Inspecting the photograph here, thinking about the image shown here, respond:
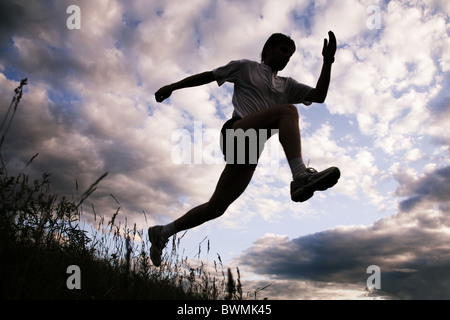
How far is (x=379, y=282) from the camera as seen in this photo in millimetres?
2713

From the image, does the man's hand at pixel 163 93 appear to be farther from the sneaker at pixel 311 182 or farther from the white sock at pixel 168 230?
the sneaker at pixel 311 182

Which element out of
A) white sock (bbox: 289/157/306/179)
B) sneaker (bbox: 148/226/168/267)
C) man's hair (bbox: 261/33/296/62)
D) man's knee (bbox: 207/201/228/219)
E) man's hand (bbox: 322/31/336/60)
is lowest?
sneaker (bbox: 148/226/168/267)

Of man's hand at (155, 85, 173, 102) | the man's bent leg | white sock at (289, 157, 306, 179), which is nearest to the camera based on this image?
white sock at (289, 157, 306, 179)

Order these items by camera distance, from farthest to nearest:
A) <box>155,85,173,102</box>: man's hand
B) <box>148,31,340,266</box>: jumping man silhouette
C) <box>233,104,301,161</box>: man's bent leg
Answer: <box>155,85,173,102</box>: man's hand < <box>148,31,340,266</box>: jumping man silhouette < <box>233,104,301,161</box>: man's bent leg

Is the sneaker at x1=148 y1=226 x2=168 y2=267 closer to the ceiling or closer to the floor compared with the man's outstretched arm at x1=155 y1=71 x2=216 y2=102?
closer to the floor

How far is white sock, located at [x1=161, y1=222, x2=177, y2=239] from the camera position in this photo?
425 centimetres

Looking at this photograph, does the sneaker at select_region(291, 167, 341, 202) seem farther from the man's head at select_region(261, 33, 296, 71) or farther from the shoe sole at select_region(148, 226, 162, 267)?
the shoe sole at select_region(148, 226, 162, 267)

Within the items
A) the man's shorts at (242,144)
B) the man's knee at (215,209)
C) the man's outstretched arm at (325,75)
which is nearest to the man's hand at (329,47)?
the man's outstretched arm at (325,75)

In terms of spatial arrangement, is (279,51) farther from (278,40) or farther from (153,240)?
(153,240)

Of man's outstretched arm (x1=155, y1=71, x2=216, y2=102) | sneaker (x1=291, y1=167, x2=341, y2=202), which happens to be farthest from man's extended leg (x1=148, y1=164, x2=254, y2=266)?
man's outstretched arm (x1=155, y1=71, x2=216, y2=102)

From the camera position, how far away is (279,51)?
4.00 meters

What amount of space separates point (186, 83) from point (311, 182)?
6.62 ft

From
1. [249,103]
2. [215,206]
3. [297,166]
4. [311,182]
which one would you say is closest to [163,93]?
[249,103]
